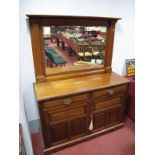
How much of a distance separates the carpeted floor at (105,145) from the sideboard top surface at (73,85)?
78 centimetres

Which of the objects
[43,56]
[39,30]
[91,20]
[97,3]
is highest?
[97,3]

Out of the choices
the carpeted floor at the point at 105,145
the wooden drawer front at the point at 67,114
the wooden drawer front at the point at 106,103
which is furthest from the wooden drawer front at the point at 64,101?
the carpeted floor at the point at 105,145

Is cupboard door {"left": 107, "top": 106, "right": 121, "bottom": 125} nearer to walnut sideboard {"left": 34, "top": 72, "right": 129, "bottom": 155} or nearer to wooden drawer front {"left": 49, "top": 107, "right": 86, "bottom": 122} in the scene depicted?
walnut sideboard {"left": 34, "top": 72, "right": 129, "bottom": 155}

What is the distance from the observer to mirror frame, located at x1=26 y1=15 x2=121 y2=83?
1607 millimetres

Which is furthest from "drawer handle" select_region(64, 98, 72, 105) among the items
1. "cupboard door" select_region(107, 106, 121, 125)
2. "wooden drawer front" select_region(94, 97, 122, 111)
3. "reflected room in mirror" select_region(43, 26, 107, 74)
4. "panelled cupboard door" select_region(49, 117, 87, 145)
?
"cupboard door" select_region(107, 106, 121, 125)

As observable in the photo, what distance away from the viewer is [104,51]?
210 centimetres

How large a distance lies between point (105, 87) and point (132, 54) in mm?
1028

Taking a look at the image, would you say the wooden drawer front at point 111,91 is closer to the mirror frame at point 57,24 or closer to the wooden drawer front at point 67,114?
the wooden drawer front at point 67,114

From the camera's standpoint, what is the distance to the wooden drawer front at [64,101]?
5.00 ft

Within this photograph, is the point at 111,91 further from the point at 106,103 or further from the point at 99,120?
the point at 99,120

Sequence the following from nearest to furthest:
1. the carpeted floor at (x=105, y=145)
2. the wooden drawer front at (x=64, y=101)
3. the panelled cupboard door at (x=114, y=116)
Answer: the wooden drawer front at (x=64, y=101) < the carpeted floor at (x=105, y=145) < the panelled cupboard door at (x=114, y=116)

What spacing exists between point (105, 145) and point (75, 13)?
1743 millimetres
